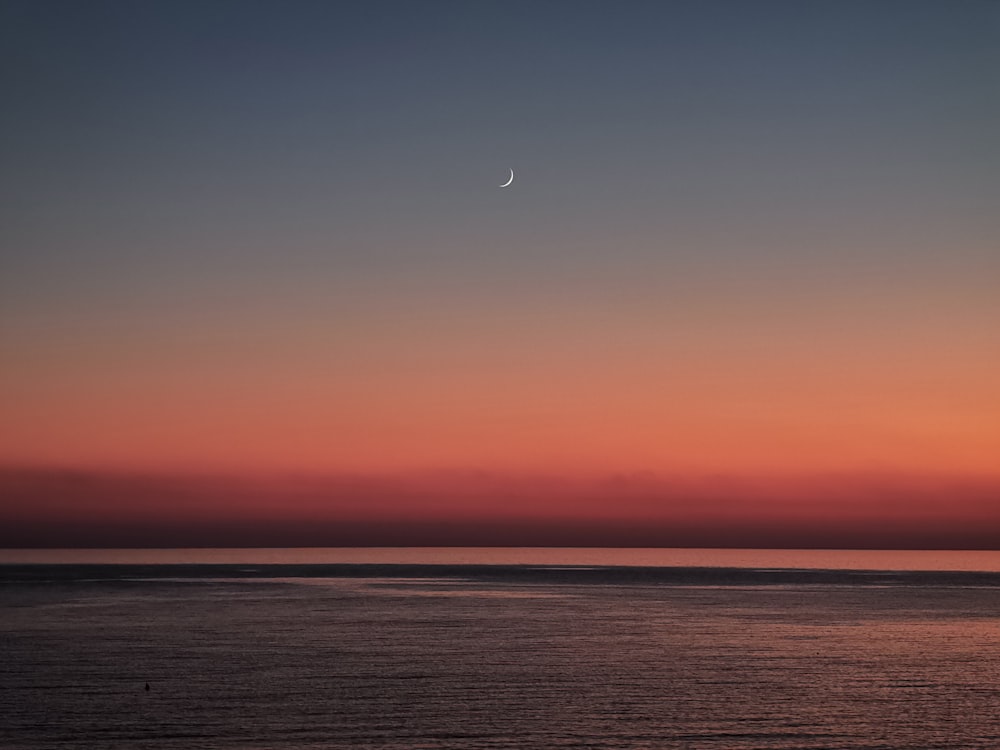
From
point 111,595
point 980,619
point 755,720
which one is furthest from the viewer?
point 111,595

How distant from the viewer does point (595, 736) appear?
139ft

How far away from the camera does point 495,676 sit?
5797 centimetres

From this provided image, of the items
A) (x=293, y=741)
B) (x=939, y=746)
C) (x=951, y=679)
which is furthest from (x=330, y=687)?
(x=951, y=679)

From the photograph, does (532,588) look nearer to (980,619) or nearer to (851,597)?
(851,597)

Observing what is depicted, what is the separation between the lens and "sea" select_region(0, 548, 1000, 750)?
42750 mm

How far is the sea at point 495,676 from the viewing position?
42.8 metres

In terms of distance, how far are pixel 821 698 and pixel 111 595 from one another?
10002 centimetres

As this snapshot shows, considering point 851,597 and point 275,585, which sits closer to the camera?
point 851,597

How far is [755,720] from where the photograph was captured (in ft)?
150

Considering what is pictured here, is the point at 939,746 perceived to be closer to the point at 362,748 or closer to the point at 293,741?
the point at 362,748

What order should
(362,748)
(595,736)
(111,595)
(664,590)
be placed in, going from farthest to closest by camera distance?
1. (664,590)
2. (111,595)
3. (595,736)
4. (362,748)

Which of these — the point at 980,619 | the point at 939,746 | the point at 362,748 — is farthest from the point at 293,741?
the point at 980,619

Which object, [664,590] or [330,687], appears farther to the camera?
[664,590]

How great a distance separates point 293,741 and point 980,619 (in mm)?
78483
